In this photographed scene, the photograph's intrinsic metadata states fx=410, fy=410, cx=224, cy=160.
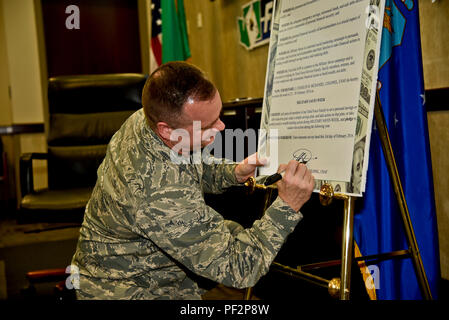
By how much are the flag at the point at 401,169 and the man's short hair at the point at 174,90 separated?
0.61 m

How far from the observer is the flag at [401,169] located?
1.24m

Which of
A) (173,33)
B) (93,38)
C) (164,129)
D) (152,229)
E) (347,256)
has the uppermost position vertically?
(93,38)

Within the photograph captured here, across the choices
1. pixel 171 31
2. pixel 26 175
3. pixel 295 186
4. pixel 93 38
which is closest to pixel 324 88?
pixel 295 186

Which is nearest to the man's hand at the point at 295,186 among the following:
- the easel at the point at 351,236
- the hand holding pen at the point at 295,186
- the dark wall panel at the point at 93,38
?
the hand holding pen at the point at 295,186

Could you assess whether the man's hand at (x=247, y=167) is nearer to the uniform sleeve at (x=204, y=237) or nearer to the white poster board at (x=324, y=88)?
the white poster board at (x=324, y=88)

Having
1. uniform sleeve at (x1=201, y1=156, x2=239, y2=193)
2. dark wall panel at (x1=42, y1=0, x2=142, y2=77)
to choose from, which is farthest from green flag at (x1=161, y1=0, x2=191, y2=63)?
uniform sleeve at (x1=201, y1=156, x2=239, y2=193)

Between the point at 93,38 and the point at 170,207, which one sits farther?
the point at 93,38

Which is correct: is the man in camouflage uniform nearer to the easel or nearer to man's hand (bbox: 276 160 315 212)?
man's hand (bbox: 276 160 315 212)

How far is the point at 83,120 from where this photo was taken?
2.31 meters

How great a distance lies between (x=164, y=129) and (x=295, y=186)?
0.36m

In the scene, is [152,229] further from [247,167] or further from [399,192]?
[399,192]

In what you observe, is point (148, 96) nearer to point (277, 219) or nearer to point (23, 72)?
point (277, 219)

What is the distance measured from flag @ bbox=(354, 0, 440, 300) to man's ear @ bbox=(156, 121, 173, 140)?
69 cm

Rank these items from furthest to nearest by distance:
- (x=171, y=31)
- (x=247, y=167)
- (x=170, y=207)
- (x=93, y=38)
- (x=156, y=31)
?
(x=93, y=38)
(x=156, y=31)
(x=171, y=31)
(x=247, y=167)
(x=170, y=207)
